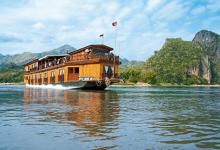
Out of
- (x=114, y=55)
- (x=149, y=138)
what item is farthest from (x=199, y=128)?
(x=114, y=55)

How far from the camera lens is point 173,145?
7.89 meters

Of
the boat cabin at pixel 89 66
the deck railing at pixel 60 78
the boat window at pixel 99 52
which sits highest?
the boat window at pixel 99 52

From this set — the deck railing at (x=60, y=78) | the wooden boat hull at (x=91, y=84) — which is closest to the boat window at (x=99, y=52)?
the wooden boat hull at (x=91, y=84)

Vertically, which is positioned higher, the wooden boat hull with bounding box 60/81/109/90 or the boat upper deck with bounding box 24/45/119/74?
the boat upper deck with bounding box 24/45/119/74

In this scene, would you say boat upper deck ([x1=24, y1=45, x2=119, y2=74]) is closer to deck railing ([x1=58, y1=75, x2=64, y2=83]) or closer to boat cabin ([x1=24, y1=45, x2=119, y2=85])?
boat cabin ([x1=24, y1=45, x2=119, y2=85])

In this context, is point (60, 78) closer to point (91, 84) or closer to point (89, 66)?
point (89, 66)

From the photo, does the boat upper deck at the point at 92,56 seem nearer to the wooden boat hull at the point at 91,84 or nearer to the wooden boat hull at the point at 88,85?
the wooden boat hull at the point at 91,84

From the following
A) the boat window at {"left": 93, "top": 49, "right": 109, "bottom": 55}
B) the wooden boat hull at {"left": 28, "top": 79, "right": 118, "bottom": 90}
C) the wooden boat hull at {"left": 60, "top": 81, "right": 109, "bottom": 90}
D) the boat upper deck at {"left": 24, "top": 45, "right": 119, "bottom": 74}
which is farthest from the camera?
the boat window at {"left": 93, "top": 49, "right": 109, "bottom": 55}

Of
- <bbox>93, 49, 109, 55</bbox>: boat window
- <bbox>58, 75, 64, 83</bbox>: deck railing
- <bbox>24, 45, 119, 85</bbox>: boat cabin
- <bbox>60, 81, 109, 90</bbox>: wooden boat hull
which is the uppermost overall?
<bbox>93, 49, 109, 55</bbox>: boat window

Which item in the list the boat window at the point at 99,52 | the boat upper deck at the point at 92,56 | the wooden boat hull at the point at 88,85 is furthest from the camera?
the boat window at the point at 99,52

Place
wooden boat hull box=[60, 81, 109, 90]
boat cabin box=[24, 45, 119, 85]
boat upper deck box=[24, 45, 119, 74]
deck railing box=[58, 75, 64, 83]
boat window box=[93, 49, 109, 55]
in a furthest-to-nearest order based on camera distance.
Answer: deck railing box=[58, 75, 64, 83]
boat window box=[93, 49, 109, 55]
boat upper deck box=[24, 45, 119, 74]
wooden boat hull box=[60, 81, 109, 90]
boat cabin box=[24, 45, 119, 85]

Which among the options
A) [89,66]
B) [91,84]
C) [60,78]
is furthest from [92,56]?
[60,78]

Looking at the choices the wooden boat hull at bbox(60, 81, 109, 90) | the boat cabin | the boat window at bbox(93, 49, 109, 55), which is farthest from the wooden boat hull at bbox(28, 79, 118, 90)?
the boat window at bbox(93, 49, 109, 55)

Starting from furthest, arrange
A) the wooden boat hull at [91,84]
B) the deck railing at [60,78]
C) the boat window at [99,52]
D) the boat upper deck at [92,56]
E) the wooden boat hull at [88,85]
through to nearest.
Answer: the deck railing at [60,78]
the boat window at [99,52]
the boat upper deck at [92,56]
the wooden boat hull at [88,85]
the wooden boat hull at [91,84]
